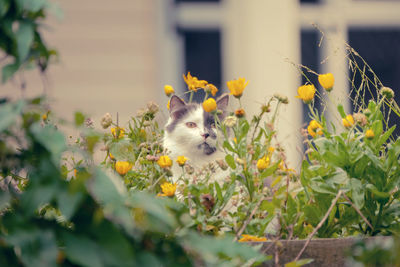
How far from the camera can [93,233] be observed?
834 mm

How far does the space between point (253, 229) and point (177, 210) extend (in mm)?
695

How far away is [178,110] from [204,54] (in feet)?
5.56

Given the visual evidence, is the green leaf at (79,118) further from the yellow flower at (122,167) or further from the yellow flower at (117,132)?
the yellow flower at (117,132)

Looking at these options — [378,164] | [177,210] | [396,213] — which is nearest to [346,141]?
[378,164]

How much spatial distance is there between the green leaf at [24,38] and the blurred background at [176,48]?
3214 mm

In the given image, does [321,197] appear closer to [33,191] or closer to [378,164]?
[378,164]

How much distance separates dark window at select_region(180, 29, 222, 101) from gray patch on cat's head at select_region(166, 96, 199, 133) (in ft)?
4.89

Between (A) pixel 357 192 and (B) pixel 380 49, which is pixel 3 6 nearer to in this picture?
(A) pixel 357 192

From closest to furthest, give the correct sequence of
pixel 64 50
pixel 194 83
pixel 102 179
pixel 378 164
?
pixel 102 179 < pixel 378 164 < pixel 194 83 < pixel 64 50

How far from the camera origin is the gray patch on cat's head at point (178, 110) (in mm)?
2658

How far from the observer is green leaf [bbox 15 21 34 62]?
86 centimetres

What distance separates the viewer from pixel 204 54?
14.3 ft

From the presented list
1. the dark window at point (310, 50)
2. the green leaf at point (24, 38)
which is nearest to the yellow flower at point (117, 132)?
the green leaf at point (24, 38)

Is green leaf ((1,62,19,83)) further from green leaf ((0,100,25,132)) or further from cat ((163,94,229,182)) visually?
cat ((163,94,229,182))
